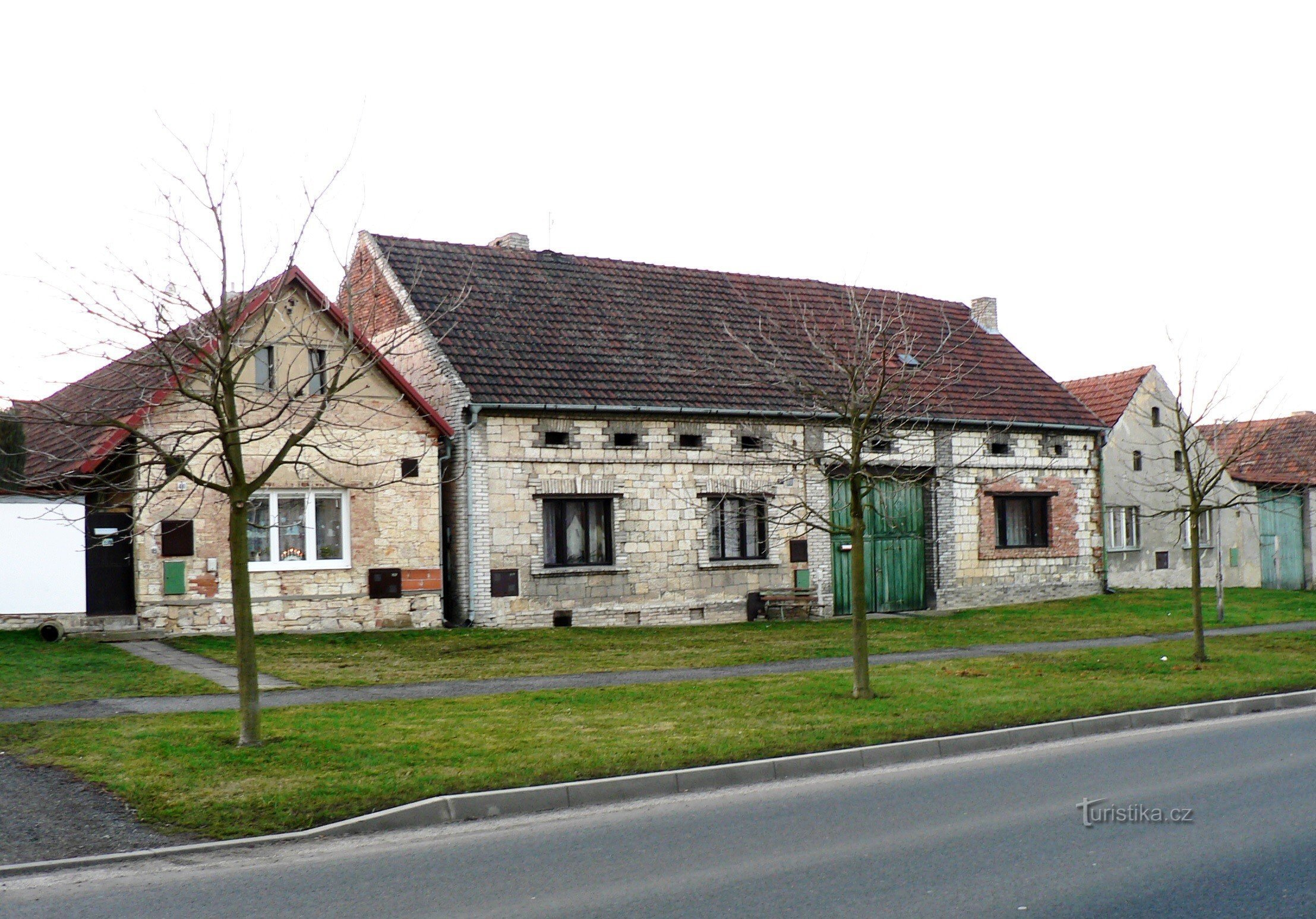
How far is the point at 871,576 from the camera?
2569cm

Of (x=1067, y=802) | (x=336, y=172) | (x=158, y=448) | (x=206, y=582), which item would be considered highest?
(x=336, y=172)

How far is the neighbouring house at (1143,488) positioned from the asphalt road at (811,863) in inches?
869

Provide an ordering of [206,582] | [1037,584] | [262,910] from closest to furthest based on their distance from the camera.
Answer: [262,910] → [206,582] → [1037,584]

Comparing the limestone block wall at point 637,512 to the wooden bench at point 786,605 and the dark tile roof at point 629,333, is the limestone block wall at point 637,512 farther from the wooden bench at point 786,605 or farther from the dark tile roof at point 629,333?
the dark tile roof at point 629,333

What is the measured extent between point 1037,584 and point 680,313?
1083 centimetres

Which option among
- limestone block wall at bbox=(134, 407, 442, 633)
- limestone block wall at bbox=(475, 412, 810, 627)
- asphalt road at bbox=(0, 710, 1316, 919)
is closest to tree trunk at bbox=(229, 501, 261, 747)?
asphalt road at bbox=(0, 710, 1316, 919)

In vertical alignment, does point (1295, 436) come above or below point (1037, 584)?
above

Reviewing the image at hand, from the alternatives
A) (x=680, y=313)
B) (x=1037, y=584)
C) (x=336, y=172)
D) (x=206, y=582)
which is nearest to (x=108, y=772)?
(x=336, y=172)

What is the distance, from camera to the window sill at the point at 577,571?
21.7m

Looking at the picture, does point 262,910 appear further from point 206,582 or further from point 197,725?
point 206,582

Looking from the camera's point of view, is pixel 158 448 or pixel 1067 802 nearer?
pixel 1067 802

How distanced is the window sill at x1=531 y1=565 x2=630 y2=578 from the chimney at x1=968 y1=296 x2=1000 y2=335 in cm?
1410

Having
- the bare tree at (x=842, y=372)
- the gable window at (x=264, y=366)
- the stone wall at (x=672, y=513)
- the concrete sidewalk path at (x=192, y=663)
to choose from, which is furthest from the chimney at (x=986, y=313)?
the concrete sidewalk path at (x=192, y=663)

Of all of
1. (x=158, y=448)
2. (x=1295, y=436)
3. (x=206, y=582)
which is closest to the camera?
(x=158, y=448)
